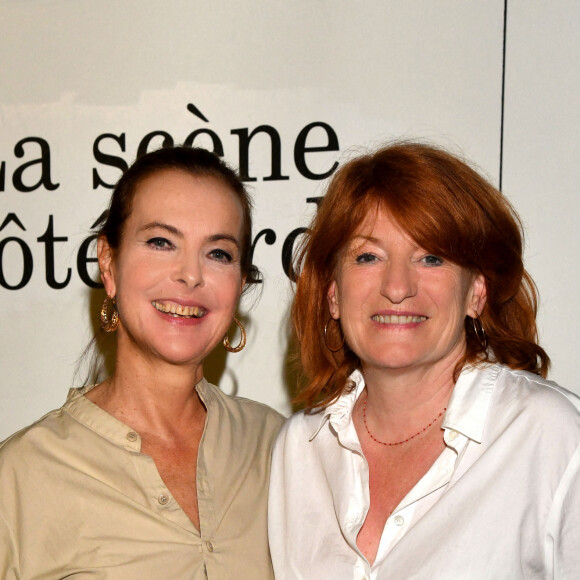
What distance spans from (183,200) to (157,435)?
59cm

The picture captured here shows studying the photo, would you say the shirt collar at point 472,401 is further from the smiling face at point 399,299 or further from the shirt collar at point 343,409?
the shirt collar at point 343,409

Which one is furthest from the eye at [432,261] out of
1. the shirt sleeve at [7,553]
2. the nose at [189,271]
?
the shirt sleeve at [7,553]

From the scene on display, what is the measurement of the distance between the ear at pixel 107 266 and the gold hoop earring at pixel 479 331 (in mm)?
912

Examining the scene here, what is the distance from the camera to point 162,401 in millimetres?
2111

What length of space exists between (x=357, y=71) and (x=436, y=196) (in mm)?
998

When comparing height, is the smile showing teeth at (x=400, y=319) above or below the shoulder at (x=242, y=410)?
above

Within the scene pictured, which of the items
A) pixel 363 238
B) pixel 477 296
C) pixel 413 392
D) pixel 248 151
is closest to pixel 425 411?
pixel 413 392

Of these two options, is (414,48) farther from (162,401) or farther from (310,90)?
(162,401)

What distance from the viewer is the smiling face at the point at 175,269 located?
2031mm

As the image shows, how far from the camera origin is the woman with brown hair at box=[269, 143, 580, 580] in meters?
1.62

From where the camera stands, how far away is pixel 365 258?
1.91 m

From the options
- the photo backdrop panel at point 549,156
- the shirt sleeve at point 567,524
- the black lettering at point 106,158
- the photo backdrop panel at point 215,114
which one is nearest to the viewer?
the shirt sleeve at point 567,524

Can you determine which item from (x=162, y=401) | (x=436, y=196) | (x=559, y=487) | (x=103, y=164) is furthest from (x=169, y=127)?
(x=559, y=487)

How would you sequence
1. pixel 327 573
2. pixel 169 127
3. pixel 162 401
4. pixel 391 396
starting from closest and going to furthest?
pixel 327 573, pixel 391 396, pixel 162 401, pixel 169 127
